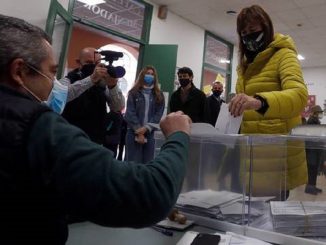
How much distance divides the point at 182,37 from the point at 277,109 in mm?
4930

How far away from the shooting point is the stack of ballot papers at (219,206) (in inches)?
37.6

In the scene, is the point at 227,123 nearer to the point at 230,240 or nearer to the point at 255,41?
the point at 230,240

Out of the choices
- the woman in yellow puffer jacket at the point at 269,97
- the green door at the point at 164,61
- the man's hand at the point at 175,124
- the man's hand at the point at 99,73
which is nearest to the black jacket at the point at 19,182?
the man's hand at the point at 175,124

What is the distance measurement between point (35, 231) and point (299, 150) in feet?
2.73

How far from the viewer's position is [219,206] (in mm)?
984

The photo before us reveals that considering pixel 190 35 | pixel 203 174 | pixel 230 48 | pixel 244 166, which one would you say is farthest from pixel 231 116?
pixel 230 48

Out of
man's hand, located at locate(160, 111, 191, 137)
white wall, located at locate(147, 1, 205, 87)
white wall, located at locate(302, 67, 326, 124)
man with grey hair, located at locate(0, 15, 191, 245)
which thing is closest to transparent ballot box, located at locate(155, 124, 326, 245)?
man's hand, located at locate(160, 111, 191, 137)

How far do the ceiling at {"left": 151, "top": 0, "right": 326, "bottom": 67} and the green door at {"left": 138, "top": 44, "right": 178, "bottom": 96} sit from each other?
2.63ft

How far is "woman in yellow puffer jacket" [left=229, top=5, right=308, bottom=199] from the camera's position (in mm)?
1039

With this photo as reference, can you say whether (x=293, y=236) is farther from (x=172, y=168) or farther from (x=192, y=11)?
(x=192, y=11)

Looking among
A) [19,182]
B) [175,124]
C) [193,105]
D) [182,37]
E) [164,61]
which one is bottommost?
[19,182]

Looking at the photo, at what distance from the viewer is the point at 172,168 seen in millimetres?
545

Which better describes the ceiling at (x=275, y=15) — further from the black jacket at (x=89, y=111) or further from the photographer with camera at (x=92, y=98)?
the black jacket at (x=89, y=111)

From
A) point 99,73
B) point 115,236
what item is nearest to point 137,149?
point 99,73
